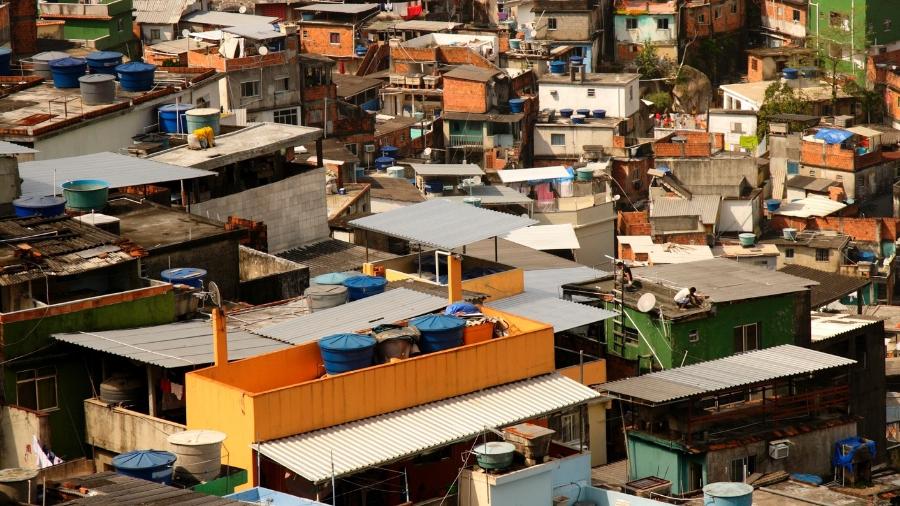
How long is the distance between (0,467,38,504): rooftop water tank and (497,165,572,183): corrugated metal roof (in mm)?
48688

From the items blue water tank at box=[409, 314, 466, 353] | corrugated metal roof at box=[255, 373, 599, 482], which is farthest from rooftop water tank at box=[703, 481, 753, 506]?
blue water tank at box=[409, 314, 466, 353]

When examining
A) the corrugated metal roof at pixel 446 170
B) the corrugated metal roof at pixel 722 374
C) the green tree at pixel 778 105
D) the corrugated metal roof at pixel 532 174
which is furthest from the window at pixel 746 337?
the green tree at pixel 778 105

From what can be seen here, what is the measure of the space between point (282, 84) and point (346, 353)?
42.0m

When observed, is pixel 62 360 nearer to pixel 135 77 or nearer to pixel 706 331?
pixel 706 331

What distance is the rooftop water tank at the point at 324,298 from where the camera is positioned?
43.6 metres

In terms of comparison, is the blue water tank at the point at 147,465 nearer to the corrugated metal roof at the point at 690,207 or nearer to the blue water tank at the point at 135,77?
the blue water tank at the point at 135,77

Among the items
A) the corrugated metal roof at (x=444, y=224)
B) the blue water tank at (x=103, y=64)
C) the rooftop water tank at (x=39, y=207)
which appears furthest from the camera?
the blue water tank at (x=103, y=64)

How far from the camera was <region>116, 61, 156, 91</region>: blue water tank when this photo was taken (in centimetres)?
5931

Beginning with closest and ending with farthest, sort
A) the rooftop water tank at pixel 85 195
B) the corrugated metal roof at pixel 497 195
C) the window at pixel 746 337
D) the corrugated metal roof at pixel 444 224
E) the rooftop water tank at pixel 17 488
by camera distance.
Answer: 1. the rooftop water tank at pixel 17 488
2. the rooftop water tank at pixel 85 195
3. the corrugated metal roof at pixel 444 224
4. the window at pixel 746 337
5. the corrugated metal roof at pixel 497 195

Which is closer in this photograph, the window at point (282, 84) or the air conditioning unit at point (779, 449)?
the air conditioning unit at point (779, 449)

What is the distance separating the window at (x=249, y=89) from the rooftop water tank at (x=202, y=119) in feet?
61.9

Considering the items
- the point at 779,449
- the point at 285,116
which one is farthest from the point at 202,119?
the point at 285,116

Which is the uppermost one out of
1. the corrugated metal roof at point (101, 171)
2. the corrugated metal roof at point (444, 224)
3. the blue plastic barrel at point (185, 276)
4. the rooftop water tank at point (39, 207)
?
the corrugated metal roof at point (101, 171)

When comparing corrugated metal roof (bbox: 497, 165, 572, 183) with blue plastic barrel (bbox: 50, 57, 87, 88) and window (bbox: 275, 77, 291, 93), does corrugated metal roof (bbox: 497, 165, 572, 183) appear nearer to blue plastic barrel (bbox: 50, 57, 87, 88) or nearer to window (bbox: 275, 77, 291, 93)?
window (bbox: 275, 77, 291, 93)
